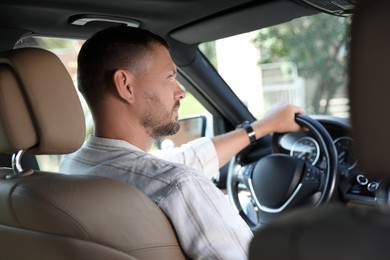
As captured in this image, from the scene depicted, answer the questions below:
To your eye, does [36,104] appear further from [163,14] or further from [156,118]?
[163,14]

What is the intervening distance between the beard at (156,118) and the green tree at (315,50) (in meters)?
9.93

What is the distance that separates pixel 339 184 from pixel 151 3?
115 centimetres

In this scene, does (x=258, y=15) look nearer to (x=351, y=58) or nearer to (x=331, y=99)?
(x=351, y=58)

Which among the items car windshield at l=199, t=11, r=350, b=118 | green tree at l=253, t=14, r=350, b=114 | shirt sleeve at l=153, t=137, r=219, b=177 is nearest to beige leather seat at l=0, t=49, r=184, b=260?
shirt sleeve at l=153, t=137, r=219, b=177

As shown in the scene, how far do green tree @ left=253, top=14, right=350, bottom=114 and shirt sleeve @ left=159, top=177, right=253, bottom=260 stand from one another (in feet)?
33.8

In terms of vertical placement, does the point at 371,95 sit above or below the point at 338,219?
above

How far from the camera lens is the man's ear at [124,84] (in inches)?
88.0

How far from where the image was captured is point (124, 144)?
219 cm

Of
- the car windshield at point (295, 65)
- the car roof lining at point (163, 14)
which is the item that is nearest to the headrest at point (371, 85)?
the car roof lining at point (163, 14)

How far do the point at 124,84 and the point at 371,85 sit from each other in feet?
4.48

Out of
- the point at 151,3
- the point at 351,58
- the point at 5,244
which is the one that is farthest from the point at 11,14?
the point at 351,58

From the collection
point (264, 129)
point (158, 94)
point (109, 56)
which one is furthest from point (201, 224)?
point (264, 129)

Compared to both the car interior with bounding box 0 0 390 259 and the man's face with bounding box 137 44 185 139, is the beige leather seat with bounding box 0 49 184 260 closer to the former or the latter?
the car interior with bounding box 0 0 390 259

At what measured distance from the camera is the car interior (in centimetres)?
102
